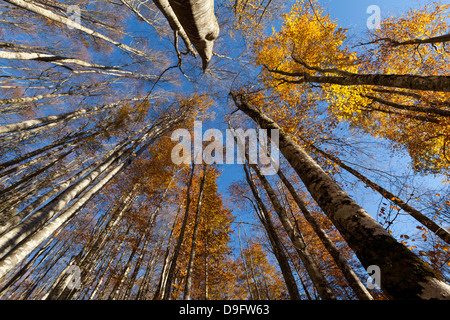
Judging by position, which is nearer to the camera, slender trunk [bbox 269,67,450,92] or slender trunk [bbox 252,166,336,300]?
slender trunk [bbox 269,67,450,92]

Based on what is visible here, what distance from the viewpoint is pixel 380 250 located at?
3.95ft

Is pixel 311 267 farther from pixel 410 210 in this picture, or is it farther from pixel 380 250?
pixel 410 210

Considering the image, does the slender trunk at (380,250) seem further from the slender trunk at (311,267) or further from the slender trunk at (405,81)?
the slender trunk at (405,81)

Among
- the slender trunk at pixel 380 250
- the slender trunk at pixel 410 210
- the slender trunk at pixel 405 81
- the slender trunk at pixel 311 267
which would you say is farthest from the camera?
the slender trunk at pixel 410 210

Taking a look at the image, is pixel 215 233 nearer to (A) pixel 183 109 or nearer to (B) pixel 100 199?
(B) pixel 100 199

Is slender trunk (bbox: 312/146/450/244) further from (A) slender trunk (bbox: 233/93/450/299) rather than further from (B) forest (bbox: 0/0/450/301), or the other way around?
(A) slender trunk (bbox: 233/93/450/299)

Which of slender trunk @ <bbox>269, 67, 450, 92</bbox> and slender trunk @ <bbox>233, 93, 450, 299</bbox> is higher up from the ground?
slender trunk @ <bbox>269, 67, 450, 92</bbox>

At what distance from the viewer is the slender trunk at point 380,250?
1.00 meters

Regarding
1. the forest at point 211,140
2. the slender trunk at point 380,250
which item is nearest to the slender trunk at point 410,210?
the forest at point 211,140

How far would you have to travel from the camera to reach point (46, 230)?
2.91 metres

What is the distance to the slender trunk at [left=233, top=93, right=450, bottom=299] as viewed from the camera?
100 cm

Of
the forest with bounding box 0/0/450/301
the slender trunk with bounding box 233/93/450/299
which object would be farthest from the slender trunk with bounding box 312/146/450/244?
the slender trunk with bounding box 233/93/450/299
